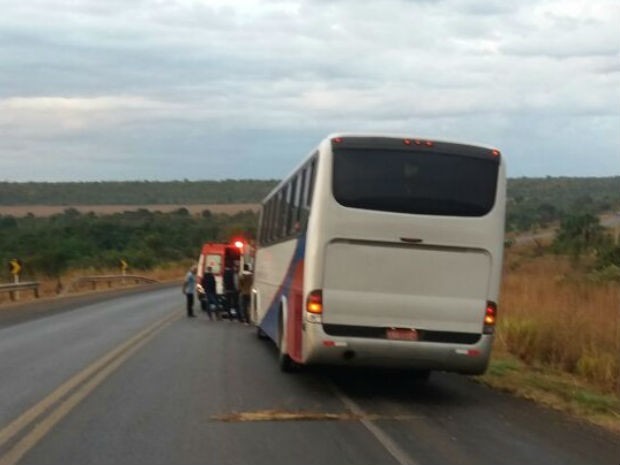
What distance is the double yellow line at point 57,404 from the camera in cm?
877

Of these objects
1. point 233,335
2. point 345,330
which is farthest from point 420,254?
point 233,335

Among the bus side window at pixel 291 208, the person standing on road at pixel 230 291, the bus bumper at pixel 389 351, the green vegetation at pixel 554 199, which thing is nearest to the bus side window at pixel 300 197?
the bus side window at pixel 291 208

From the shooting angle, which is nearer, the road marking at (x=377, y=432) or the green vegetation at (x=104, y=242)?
the road marking at (x=377, y=432)

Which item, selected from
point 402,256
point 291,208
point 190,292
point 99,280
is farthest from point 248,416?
point 99,280

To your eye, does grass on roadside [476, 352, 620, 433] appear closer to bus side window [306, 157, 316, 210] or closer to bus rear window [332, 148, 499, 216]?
bus rear window [332, 148, 499, 216]

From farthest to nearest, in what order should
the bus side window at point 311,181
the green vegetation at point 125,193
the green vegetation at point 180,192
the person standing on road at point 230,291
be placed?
1. the green vegetation at point 125,193
2. the green vegetation at point 180,192
3. the person standing on road at point 230,291
4. the bus side window at point 311,181

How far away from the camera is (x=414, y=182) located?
11.8 metres

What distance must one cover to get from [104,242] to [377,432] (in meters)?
76.4

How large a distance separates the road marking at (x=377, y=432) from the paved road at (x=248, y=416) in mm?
21

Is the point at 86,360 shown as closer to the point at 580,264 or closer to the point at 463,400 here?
the point at 463,400

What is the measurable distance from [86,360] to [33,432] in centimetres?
622

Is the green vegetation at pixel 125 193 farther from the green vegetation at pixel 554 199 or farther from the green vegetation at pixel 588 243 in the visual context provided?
the green vegetation at pixel 588 243

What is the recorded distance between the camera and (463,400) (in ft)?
39.0

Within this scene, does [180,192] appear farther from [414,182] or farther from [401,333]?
[401,333]
